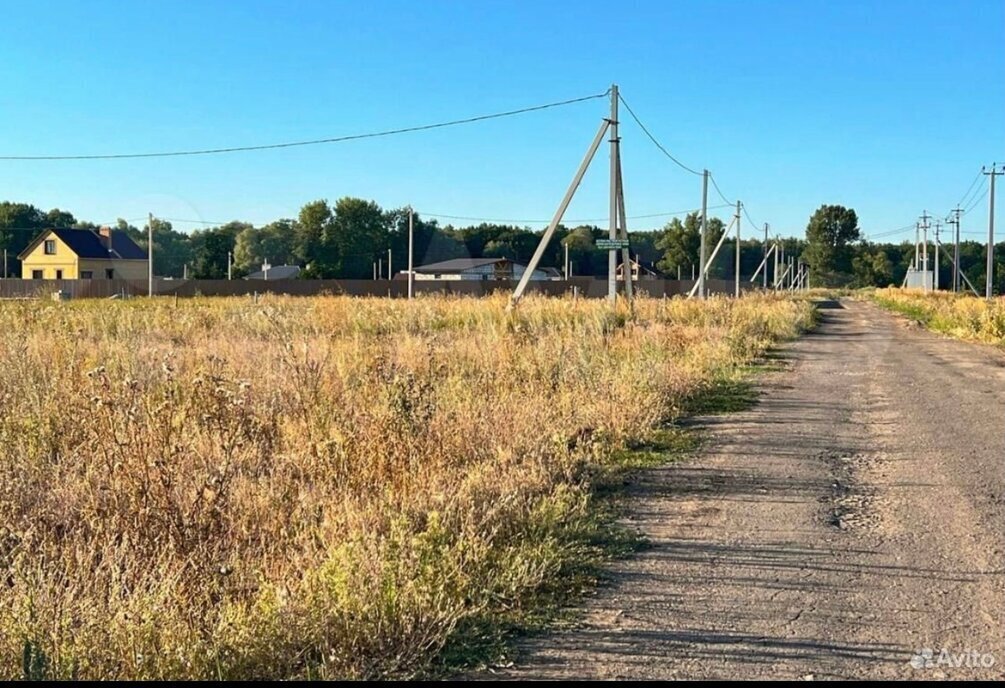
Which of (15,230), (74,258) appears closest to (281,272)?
(74,258)

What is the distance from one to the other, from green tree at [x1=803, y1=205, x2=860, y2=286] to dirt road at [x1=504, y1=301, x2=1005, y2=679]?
393ft

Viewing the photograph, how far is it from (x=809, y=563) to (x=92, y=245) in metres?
82.2

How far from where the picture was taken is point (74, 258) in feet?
241

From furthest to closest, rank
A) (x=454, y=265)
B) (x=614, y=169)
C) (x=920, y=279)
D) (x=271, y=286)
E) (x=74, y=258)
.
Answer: (x=454, y=265)
(x=920, y=279)
(x=74, y=258)
(x=271, y=286)
(x=614, y=169)

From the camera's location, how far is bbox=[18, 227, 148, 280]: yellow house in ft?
243

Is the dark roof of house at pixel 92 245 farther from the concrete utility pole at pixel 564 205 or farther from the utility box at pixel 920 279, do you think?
the utility box at pixel 920 279

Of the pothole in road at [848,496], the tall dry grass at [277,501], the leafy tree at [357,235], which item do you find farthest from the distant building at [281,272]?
the pothole in road at [848,496]

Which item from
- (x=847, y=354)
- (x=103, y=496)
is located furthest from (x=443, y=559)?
(x=847, y=354)

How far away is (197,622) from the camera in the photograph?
3.56 meters

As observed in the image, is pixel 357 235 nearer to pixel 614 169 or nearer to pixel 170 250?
pixel 170 250

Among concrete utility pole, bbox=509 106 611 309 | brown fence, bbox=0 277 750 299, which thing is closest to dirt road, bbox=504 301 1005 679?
concrete utility pole, bbox=509 106 611 309

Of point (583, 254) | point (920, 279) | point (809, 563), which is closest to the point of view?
point (809, 563)

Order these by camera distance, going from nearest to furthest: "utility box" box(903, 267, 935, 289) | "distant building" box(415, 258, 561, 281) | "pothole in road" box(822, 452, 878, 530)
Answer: "pothole in road" box(822, 452, 878, 530)
"utility box" box(903, 267, 935, 289)
"distant building" box(415, 258, 561, 281)

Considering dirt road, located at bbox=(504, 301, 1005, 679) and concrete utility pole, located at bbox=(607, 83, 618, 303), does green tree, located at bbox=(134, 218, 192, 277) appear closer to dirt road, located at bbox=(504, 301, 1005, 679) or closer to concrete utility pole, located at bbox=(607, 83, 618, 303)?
concrete utility pole, located at bbox=(607, 83, 618, 303)
